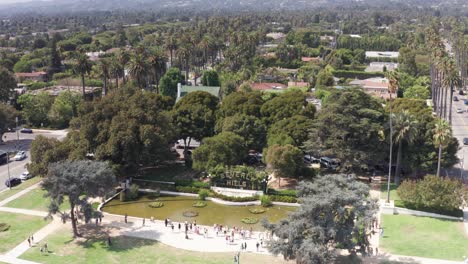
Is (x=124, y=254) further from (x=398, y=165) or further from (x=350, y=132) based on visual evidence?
(x=398, y=165)

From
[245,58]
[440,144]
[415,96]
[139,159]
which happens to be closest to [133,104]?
[139,159]

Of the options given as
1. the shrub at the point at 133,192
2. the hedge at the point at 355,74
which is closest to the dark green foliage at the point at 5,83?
the shrub at the point at 133,192

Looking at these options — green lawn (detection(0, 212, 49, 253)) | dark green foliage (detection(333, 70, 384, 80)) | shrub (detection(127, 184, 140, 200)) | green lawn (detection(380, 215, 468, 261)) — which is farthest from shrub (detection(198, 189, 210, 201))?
dark green foliage (detection(333, 70, 384, 80))

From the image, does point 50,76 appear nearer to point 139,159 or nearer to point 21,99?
point 21,99

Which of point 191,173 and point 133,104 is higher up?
point 133,104

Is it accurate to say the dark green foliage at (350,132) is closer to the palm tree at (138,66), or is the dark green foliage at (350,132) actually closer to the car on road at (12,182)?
the car on road at (12,182)

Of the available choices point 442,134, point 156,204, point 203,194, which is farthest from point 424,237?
point 156,204
